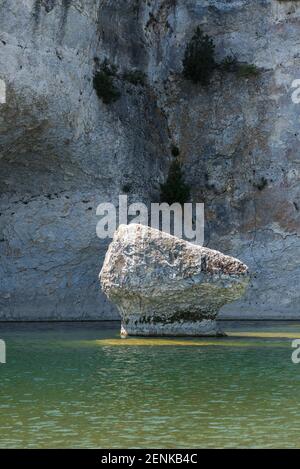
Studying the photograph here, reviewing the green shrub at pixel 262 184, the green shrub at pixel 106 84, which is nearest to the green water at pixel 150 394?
the green shrub at pixel 106 84

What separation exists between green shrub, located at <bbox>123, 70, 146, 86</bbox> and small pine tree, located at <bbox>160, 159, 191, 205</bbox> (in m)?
3.76

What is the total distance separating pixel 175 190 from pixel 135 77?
4.74 m

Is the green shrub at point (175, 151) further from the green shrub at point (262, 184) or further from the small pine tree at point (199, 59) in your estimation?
the green shrub at point (262, 184)

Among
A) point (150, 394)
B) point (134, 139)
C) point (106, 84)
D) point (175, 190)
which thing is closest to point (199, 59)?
point (134, 139)

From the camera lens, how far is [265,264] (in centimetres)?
4141

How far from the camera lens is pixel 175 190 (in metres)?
41.4

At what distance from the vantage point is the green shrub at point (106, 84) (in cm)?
3964

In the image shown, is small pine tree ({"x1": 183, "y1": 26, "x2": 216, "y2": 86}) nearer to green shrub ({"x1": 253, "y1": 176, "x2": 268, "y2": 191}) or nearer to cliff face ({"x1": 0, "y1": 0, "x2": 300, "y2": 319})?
cliff face ({"x1": 0, "y1": 0, "x2": 300, "y2": 319})

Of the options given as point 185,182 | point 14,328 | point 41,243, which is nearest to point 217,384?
point 14,328

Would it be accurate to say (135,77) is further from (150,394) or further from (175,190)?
(150,394)

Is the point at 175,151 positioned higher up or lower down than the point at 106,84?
lower down

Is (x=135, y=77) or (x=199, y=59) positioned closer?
(x=135, y=77)

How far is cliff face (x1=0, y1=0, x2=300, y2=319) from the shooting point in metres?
37.1

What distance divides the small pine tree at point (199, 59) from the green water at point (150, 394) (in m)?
18.5
